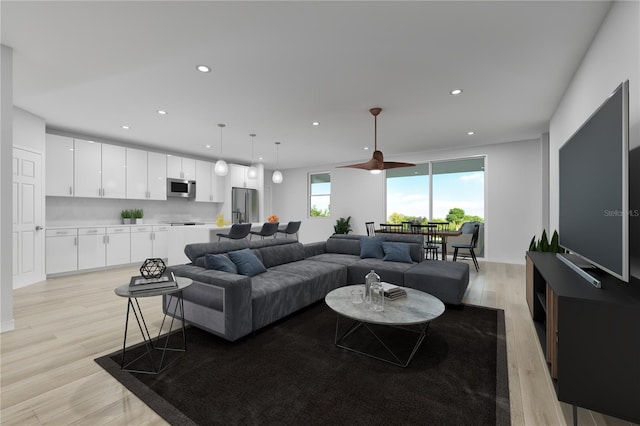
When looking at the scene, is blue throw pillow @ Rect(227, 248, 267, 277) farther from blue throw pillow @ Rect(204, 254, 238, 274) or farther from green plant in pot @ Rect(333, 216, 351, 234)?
green plant in pot @ Rect(333, 216, 351, 234)

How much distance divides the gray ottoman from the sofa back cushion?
5.25ft

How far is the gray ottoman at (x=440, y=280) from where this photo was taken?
3357 millimetres

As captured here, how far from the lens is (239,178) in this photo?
27.1 ft

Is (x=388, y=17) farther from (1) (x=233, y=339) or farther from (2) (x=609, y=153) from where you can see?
(1) (x=233, y=339)

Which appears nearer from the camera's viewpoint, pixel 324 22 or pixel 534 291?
pixel 324 22

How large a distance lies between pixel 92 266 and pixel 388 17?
20.9 ft

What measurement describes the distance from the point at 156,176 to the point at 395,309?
6.35m

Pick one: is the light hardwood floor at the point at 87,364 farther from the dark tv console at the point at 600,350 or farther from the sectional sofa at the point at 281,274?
the sectional sofa at the point at 281,274

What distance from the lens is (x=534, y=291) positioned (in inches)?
112

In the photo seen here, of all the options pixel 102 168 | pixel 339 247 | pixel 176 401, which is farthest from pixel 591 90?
pixel 102 168

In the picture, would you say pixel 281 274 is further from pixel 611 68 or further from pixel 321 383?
pixel 611 68

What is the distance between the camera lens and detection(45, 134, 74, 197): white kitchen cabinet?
509 cm

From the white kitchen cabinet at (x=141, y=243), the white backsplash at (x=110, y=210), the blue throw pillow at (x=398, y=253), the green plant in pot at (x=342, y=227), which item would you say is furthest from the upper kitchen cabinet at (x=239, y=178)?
the blue throw pillow at (x=398, y=253)

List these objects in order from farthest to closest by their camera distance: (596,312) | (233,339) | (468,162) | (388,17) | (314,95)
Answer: (468,162) < (314,95) < (233,339) < (388,17) < (596,312)
